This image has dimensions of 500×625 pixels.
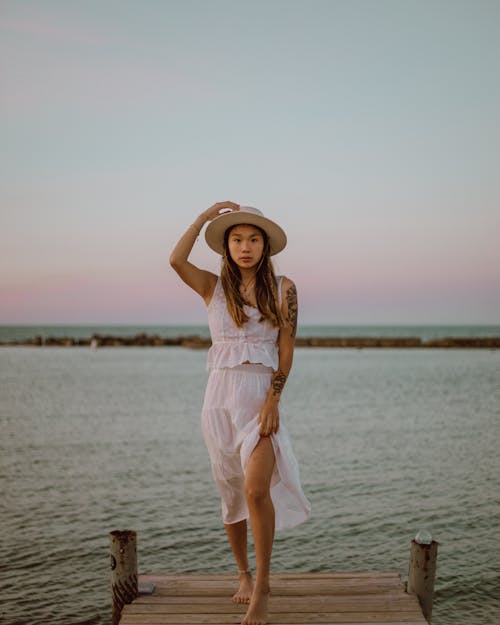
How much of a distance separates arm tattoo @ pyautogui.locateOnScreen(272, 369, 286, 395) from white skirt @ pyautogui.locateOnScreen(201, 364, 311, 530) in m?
0.07

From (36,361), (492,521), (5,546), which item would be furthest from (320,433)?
(36,361)

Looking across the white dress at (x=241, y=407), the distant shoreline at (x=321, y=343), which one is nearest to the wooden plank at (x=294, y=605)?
the white dress at (x=241, y=407)

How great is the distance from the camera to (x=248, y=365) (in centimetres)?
439

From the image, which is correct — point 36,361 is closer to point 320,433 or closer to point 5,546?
point 320,433

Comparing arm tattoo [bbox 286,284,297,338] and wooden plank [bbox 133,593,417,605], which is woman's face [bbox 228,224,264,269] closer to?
arm tattoo [bbox 286,284,297,338]

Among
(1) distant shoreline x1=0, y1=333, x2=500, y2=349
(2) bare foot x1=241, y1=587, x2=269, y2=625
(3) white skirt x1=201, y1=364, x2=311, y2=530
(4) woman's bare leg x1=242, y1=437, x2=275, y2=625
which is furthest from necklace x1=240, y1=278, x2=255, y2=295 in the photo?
(1) distant shoreline x1=0, y1=333, x2=500, y2=349

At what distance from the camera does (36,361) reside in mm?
47688

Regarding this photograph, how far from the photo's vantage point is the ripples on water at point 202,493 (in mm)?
8695

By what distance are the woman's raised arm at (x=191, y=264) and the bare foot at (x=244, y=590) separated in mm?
1969

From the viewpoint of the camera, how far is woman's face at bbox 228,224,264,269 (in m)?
4.46

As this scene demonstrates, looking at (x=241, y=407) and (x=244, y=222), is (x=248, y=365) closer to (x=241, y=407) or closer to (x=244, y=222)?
(x=241, y=407)

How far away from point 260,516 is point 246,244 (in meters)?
1.74

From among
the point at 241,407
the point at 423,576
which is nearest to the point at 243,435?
the point at 241,407

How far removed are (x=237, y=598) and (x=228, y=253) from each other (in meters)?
2.38
